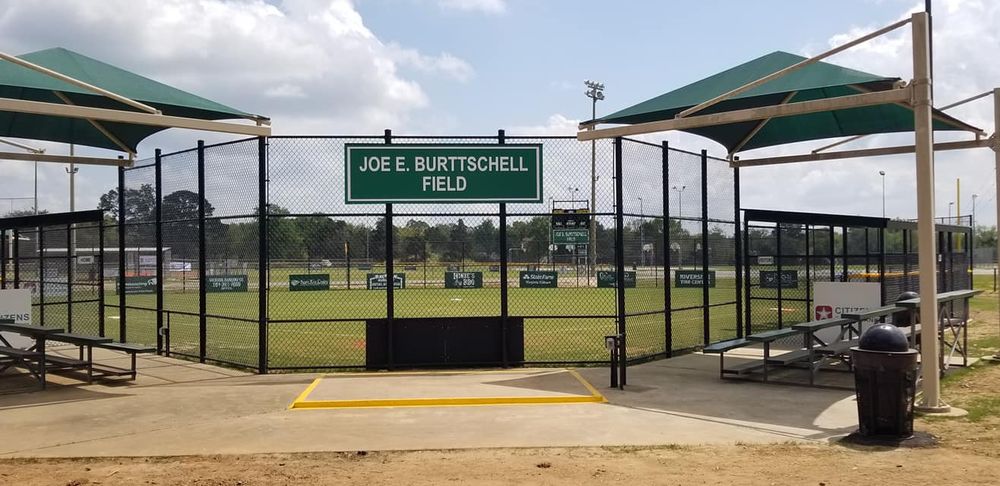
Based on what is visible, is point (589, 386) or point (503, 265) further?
point (503, 265)

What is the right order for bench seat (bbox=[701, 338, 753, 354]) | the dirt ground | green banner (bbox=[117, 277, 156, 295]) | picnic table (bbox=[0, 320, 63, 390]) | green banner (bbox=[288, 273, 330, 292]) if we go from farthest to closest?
green banner (bbox=[117, 277, 156, 295]), green banner (bbox=[288, 273, 330, 292]), picnic table (bbox=[0, 320, 63, 390]), bench seat (bbox=[701, 338, 753, 354]), the dirt ground

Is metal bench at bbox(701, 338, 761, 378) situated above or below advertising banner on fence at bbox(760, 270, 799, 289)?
below

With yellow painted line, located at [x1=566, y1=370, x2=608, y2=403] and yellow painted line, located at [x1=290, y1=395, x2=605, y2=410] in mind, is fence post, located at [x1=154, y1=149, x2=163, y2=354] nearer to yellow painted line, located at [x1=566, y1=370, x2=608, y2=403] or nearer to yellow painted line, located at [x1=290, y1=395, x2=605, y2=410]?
yellow painted line, located at [x1=290, y1=395, x2=605, y2=410]

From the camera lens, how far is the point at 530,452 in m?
7.36

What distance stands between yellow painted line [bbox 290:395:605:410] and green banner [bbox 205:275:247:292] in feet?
19.1

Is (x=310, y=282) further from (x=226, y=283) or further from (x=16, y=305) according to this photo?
(x=16, y=305)

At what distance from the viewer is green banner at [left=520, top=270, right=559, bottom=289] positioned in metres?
22.8

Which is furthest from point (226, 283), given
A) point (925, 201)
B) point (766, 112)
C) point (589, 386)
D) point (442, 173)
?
point (925, 201)

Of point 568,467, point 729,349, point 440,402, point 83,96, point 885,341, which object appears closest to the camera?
point 568,467

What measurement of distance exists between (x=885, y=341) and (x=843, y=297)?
7.67m

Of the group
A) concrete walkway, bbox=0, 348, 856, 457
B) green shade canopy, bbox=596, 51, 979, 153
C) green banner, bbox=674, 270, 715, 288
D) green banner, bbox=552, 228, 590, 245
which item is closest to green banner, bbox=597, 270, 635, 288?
green banner, bbox=674, 270, 715, 288

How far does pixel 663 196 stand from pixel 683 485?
8.94 m

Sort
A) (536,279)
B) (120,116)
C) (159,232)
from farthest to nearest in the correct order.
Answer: (536,279) → (159,232) → (120,116)

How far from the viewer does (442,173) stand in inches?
493
